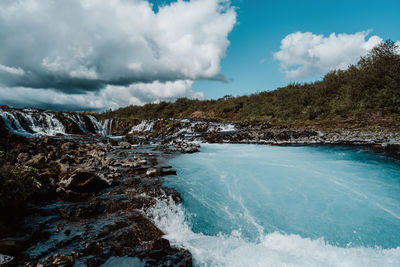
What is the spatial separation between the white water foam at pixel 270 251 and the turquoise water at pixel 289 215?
0.02 m

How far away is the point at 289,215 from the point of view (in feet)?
17.4

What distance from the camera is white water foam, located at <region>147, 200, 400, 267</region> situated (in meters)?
3.44

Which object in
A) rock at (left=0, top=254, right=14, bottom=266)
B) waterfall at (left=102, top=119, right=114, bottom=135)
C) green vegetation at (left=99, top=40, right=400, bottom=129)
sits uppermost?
green vegetation at (left=99, top=40, right=400, bottom=129)

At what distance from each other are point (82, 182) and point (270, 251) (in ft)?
18.5

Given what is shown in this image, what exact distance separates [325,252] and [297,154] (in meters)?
10.5

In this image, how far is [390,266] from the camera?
3.40m

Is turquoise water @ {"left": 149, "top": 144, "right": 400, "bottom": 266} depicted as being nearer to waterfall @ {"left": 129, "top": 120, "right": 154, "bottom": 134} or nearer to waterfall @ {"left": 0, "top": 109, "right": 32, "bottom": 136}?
waterfall @ {"left": 129, "top": 120, "right": 154, "bottom": 134}

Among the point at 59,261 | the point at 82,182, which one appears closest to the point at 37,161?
the point at 82,182

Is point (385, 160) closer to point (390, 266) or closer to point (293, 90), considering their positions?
point (390, 266)

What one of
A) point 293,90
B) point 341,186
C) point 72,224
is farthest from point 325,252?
point 293,90

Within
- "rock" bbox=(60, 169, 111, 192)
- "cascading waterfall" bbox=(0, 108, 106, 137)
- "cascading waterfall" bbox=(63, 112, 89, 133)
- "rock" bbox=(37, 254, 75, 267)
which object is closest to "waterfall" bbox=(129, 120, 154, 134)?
"cascading waterfall" bbox=(63, 112, 89, 133)

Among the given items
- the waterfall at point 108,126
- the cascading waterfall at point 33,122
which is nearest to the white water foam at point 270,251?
the cascading waterfall at point 33,122

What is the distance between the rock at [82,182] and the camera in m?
5.86

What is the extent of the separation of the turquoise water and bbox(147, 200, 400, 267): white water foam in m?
0.02
